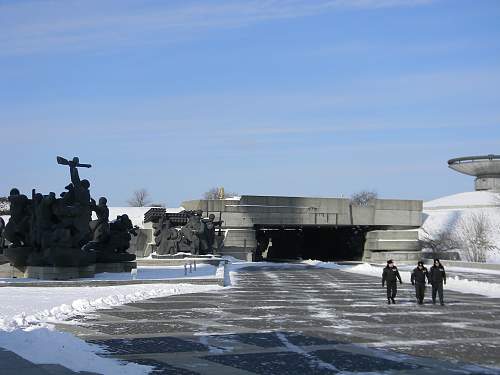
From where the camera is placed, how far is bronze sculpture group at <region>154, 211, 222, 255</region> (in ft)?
171

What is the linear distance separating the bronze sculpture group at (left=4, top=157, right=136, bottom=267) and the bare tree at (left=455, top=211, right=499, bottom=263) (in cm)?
4226

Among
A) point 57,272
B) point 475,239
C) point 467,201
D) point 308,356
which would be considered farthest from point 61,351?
point 467,201

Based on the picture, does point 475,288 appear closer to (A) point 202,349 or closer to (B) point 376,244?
(A) point 202,349

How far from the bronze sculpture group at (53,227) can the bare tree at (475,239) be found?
139 ft

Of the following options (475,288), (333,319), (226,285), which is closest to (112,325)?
(333,319)

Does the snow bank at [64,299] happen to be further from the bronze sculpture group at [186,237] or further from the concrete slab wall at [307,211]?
the concrete slab wall at [307,211]

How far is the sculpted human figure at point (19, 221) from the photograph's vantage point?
30.0m

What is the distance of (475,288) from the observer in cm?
2805

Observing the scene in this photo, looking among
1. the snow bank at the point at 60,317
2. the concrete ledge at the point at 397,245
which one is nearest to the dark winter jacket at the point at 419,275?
the snow bank at the point at 60,317

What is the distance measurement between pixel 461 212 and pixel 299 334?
283 feet

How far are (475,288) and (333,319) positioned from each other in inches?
529

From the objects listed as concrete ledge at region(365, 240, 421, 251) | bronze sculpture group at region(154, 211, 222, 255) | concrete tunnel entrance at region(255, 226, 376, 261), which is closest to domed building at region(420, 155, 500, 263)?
concrete ledge at region(365, 240, 421, 251)

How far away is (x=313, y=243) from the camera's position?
290 ft

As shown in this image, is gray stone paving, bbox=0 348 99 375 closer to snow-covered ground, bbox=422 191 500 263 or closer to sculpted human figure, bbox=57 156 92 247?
sculpted human figure, bbox=57 156 92 247
